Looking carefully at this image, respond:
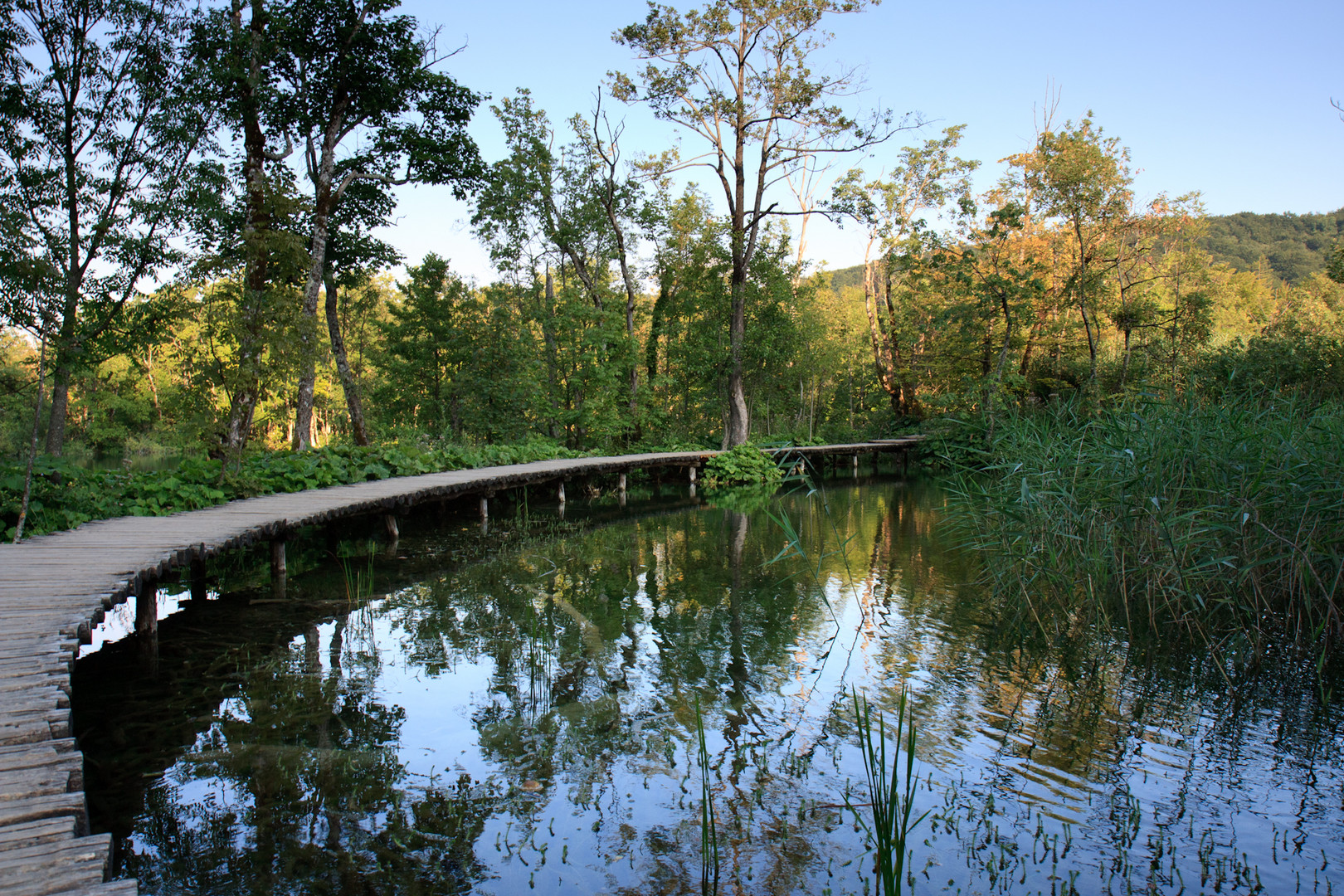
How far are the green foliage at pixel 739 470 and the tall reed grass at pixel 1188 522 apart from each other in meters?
12.2

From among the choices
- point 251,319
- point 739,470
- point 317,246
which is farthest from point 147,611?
point 739,470

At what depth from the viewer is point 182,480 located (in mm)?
8273

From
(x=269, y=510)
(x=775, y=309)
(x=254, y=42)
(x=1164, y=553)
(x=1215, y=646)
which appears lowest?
(x=1215, y=646)

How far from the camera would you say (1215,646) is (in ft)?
17.3

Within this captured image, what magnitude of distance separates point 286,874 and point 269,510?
5.58 m

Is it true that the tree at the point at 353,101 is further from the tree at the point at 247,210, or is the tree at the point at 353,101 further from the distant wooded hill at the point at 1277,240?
the distant wooded hill at the point at 1277,240

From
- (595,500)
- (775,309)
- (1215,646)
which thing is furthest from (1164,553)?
(775,309)

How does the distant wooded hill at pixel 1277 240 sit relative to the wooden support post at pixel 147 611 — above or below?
above

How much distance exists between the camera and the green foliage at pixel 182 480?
6383 millimetres

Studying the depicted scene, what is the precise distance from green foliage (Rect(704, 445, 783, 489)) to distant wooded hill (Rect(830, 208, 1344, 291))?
52560mm

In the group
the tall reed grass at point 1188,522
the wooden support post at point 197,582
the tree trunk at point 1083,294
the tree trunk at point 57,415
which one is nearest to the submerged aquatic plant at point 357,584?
the wooden support post at point 197,582

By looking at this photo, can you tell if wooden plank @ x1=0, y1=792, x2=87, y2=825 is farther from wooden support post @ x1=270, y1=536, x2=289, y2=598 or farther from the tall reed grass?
wooden support post @ x1=270, y1=536, x2=289, y2=598

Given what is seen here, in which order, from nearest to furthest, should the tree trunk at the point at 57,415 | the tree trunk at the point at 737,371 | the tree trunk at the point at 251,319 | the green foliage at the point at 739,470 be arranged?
1. the tree trunk at the point at 251,319
2. the tree trunk at the point at 57,415
3. the green foliage at the point at 739,470
4. the tree trunk at the point at 737,371

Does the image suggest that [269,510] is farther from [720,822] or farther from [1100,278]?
[1100,278]
